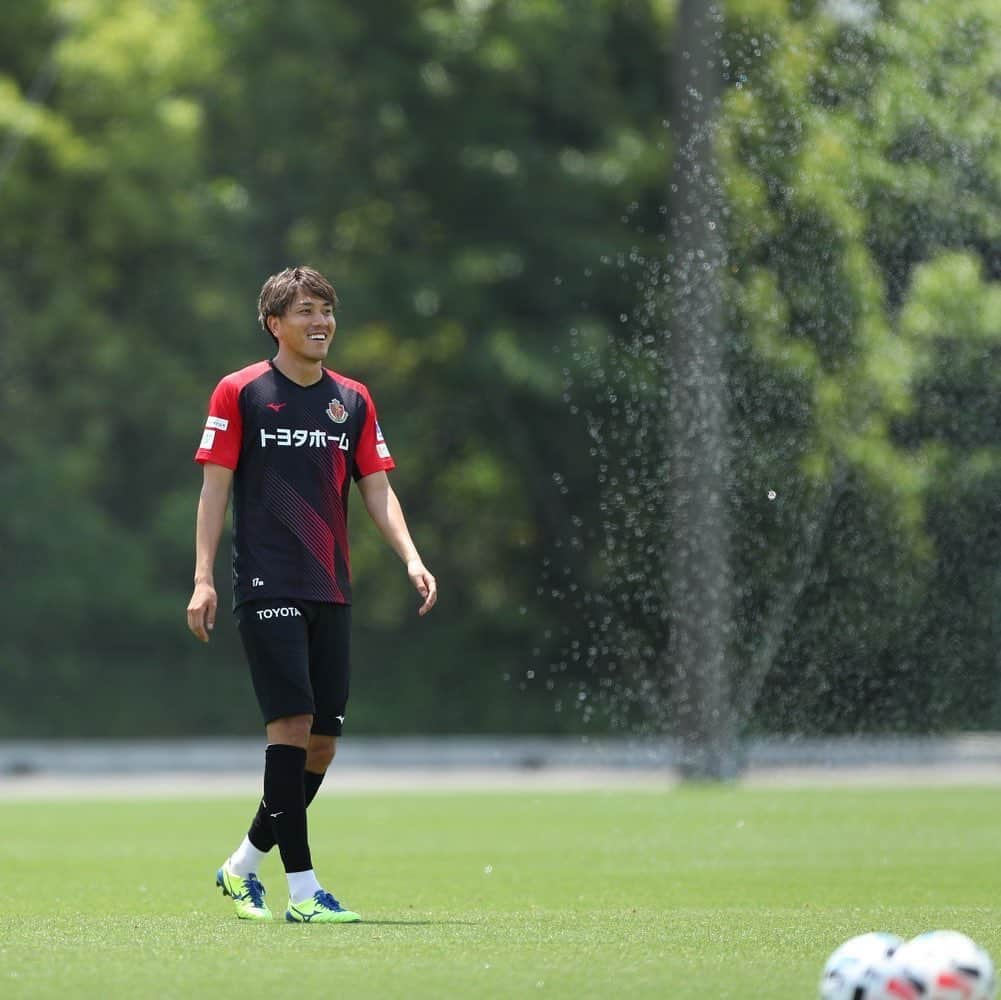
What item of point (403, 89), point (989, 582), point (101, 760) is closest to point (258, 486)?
point (989, 582)

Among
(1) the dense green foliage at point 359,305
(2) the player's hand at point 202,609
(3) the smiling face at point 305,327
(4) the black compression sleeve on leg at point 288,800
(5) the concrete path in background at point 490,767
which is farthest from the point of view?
(1) the dense green foliage at point 359,305

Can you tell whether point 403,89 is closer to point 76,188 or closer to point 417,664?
point 76,188

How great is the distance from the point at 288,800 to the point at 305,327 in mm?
1635

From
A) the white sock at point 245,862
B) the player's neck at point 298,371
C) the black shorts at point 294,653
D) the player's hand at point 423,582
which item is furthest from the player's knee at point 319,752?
the player's neck at point 298,371

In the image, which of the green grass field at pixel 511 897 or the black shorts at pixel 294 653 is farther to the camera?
the black shorts at pixel 294 653

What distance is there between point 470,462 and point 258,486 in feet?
81.1

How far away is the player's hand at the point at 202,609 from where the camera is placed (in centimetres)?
779

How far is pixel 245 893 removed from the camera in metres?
8.17

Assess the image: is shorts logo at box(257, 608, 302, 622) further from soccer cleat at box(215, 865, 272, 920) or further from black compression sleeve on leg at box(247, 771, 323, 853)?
soccer cleat at box(215, 865, 272, 920)

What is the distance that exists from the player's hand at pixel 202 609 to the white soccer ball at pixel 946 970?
3.11 metres

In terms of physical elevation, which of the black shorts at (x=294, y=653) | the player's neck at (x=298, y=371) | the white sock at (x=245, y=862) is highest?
the player's neck at (x=298, y=371)

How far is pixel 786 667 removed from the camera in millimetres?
18672

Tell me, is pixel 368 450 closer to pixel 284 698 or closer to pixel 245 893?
pixel 284 698

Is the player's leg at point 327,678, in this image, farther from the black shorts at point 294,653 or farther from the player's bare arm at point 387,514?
the player's bare arm at point 387,514
